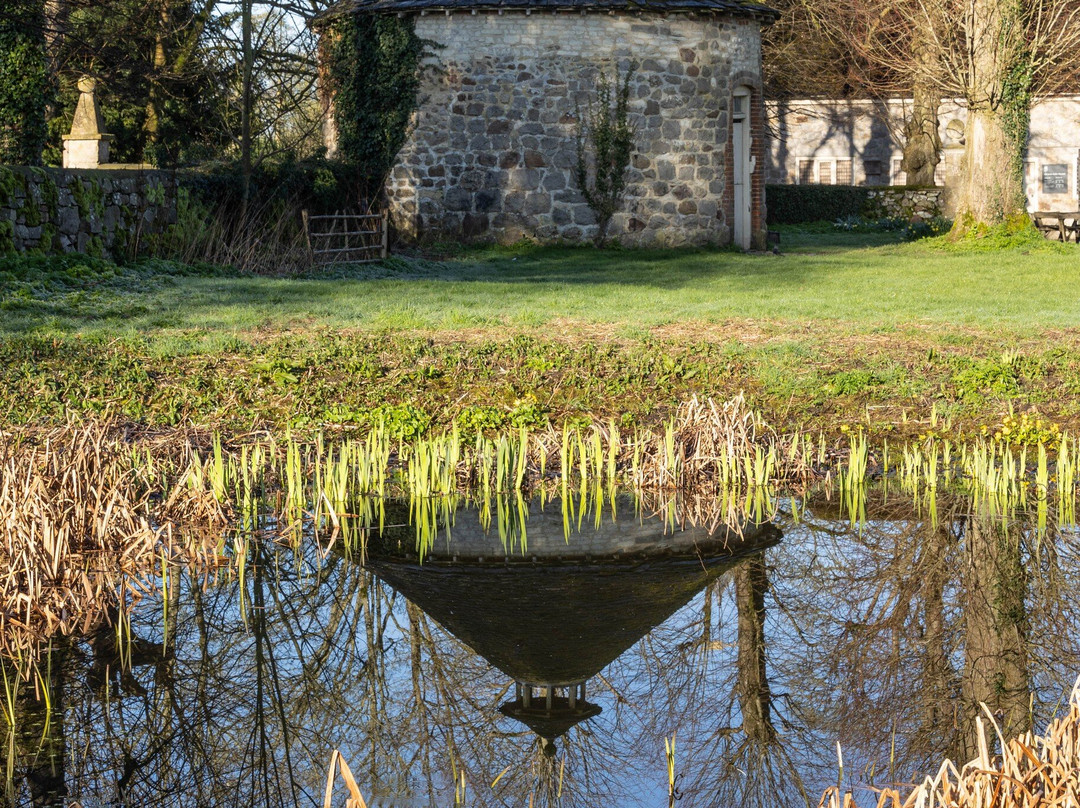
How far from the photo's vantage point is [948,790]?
3031 millimetres

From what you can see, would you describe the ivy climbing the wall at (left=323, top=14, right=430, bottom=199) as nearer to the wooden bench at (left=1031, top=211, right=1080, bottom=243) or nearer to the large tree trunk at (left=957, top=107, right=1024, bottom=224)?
the large tree trunk at (left=957, top=107, right=1024, bottom=224)

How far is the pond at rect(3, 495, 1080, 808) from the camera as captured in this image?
3.96 meters

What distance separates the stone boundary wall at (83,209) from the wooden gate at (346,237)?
228 centimetres

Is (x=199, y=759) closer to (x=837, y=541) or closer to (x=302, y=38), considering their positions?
(x=837, y=541)

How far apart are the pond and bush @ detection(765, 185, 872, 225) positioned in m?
27.3

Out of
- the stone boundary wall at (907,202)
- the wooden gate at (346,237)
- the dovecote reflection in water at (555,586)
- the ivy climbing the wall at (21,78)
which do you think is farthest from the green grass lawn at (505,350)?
the stone boundary wall at (907,202)

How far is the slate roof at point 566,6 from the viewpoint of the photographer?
20.2 m

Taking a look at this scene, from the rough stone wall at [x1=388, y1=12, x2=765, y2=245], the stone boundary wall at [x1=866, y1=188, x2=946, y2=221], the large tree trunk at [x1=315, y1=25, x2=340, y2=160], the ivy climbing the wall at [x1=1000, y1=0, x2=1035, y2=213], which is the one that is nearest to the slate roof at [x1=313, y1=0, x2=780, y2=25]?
the rough stone wall at [x1=388, y1=12, x2=765, y2=245]

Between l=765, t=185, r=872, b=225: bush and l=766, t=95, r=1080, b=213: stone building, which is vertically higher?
l=766, t=95, r=1080, b=213: stone building

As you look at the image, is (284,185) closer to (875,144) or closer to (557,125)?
(557,125)

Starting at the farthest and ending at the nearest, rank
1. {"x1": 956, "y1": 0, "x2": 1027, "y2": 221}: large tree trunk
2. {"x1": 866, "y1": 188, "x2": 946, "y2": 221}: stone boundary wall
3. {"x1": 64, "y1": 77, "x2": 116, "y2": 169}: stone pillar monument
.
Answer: {"x1": 866, "y1": 188, "x2": 946, "y2": 221}: stone boundary wall < {"x1": 956, "y1": 0, "x2": 1027, "y2": 221}: large tree trunk < {"x1": 64, "y1": 77, "x2": 116, "y2": 169}: stone pillar monument

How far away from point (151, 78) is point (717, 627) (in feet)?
70.4

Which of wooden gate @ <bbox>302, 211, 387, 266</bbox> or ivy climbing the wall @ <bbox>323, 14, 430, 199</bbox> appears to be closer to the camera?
wooden gate @ <bbox>302, 211, 387, 266</bbox>

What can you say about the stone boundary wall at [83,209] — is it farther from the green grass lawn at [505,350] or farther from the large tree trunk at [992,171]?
the large tree trunk at [992,171]
